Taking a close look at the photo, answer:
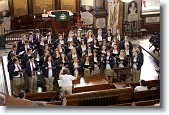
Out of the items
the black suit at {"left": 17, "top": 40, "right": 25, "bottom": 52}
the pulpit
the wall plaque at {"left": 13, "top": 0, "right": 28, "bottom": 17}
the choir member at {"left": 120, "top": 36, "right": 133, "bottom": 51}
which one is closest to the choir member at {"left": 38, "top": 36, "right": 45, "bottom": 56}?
the black suit at {"left": 17, "top": 40, "right": 25, "bottom": 52}

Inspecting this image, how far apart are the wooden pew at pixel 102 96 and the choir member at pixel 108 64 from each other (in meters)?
1.25

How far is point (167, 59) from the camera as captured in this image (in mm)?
4578

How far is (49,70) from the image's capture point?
313 inches

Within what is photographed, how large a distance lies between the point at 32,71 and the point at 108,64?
1830 millimetres

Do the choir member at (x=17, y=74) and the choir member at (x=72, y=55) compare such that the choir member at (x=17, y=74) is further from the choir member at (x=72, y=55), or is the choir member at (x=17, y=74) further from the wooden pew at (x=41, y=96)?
the choir member at (x=72, y=55)

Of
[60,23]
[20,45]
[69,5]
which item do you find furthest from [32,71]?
[69,5]

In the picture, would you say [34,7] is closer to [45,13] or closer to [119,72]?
[45,13]

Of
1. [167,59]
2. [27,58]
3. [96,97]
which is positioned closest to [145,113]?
[167,59]

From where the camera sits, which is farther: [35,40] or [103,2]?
[103,2]

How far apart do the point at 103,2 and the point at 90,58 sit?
3692 mm

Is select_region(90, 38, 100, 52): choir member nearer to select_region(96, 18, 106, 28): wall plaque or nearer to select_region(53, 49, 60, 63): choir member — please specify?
select_region(53, 49, 60, 63): choir member

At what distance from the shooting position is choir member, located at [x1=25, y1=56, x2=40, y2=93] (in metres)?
7.82

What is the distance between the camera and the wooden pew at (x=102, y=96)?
6.17 m

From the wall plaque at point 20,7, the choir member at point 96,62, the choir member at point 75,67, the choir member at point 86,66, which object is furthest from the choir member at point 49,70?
the wall plaque at point 20,7
